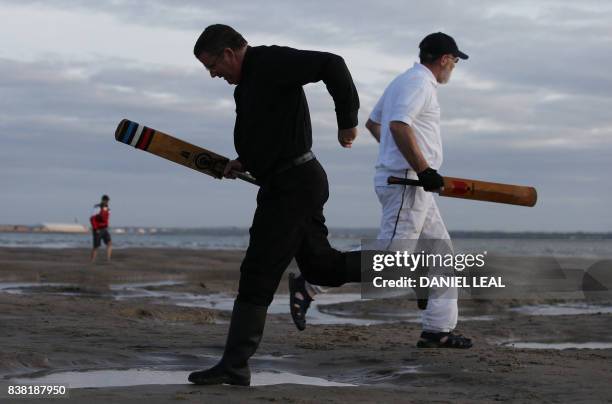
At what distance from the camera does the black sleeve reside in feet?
15.3

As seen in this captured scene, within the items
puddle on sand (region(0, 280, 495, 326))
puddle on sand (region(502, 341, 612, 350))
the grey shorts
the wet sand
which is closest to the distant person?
the grey shorts

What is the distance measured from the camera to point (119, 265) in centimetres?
2077

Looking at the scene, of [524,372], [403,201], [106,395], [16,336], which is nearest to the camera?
[106,395]

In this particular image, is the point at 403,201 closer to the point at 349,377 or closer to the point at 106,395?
the point at 349,377

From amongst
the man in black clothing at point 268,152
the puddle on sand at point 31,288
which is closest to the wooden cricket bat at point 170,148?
the man in black clothing at point 268,152

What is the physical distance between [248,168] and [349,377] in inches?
56.5

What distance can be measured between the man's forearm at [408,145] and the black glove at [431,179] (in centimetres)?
4

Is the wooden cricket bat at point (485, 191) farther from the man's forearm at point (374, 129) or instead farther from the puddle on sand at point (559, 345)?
the puddle on sand at point (559, 345)

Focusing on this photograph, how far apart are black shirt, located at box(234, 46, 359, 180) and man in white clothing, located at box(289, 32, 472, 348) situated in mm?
1279

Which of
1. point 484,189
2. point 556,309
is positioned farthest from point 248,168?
point 556,309

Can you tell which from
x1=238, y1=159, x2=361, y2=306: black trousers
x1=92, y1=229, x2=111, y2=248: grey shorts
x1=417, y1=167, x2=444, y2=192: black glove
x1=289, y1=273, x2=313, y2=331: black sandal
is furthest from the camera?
x1=92, y1=229, x2=111, y2=248: grey shorts

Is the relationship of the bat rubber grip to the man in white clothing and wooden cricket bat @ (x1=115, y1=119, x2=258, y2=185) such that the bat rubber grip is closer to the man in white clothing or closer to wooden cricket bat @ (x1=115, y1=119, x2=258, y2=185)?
the man in white clothing

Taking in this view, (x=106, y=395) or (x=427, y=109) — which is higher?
(x=427, y=109)

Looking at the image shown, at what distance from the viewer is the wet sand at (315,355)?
4648 millimetres
